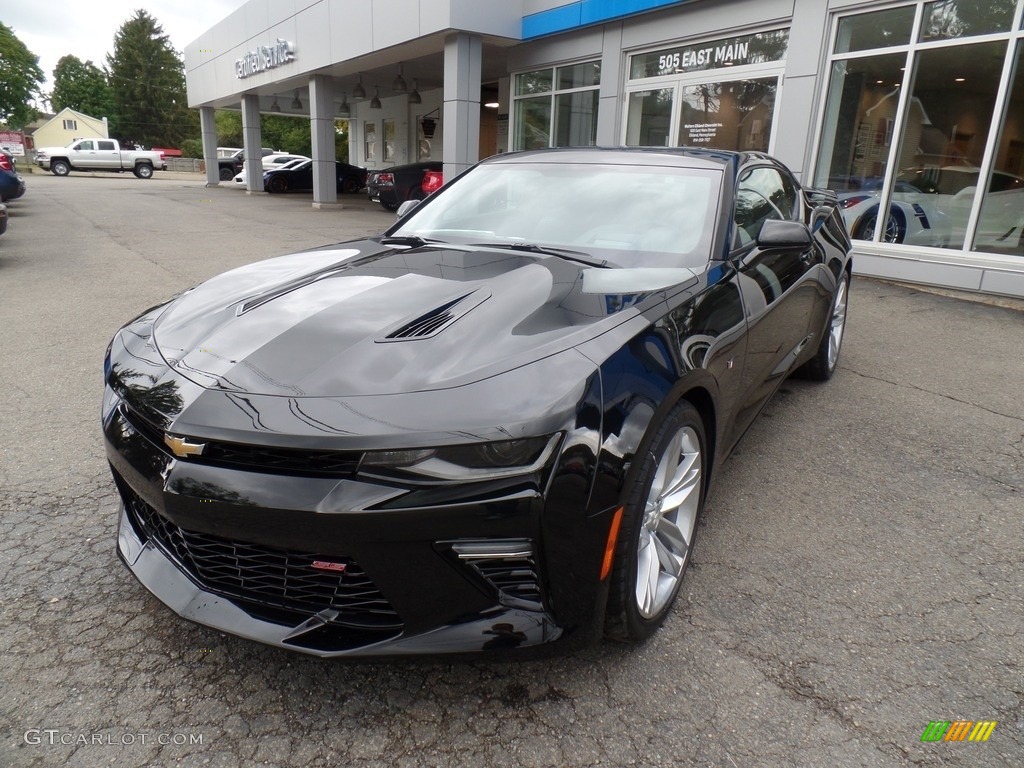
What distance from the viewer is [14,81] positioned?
2402 inches

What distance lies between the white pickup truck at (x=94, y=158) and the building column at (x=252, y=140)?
58.7 ft

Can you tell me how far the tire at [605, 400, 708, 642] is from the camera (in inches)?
73.8

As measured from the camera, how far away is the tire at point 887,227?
8.95m

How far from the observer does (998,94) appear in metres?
7.81

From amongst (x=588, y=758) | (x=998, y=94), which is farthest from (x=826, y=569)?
(x=998, y=94)

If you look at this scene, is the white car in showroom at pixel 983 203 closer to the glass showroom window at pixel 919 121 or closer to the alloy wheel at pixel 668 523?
the glass showroom window at pixel 919 121

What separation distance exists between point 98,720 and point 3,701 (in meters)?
0.30

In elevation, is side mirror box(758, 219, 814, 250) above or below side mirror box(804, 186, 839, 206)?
below

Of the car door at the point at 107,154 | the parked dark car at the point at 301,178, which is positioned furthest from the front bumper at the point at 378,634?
the car door at the point at 107,154

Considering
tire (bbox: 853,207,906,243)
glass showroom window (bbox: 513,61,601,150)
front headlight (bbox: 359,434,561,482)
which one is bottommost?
front headlight (bbox: 359,434,561,482)

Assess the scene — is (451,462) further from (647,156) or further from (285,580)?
(647,156)

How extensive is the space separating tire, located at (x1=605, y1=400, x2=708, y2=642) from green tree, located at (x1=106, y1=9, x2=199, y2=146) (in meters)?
82.5

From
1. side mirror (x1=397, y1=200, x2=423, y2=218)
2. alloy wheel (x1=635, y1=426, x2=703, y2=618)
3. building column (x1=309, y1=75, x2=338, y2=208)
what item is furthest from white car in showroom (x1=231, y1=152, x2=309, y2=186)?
alloy wheel (x1=635, y1=426, x2=703, y2=618)

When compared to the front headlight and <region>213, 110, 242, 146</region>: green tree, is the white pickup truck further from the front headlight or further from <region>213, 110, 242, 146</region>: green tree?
the front headlight
